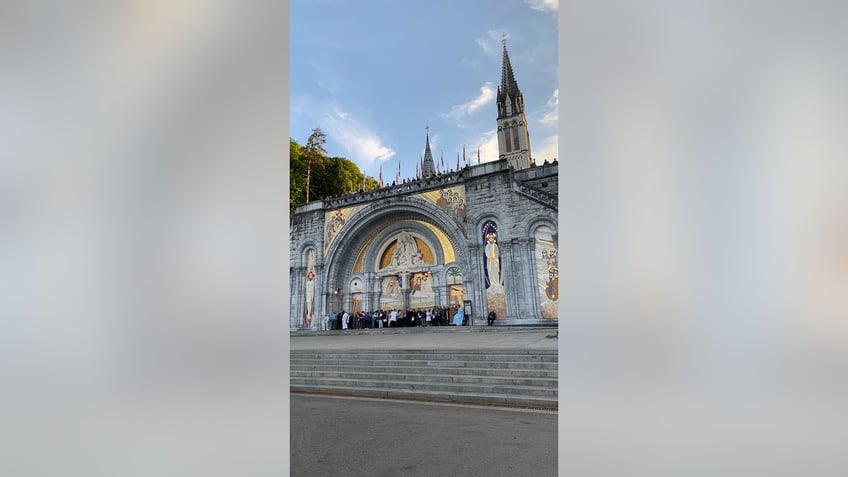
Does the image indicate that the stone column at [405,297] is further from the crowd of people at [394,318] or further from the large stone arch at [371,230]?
the large stone arch at [371,230]

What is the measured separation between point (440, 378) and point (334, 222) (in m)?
17.4

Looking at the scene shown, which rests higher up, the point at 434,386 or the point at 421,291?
the point at 421,291

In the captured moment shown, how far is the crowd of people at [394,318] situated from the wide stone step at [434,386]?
1128 centimetres

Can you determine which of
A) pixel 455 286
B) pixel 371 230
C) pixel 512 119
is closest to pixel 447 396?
pixel 455 286

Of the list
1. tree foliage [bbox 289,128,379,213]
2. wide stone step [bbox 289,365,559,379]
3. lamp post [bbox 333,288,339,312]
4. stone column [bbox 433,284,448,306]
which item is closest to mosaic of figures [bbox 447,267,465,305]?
stone column [bbox 433,284,448,306]

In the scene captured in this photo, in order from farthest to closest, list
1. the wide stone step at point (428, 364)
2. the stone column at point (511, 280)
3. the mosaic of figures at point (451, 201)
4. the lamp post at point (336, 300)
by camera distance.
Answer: the lamp post at point (336, 300) < the mosaic of figures at point (451, 201) < the stone column at point (511, 280) < the wide stone step at point (428, 364)

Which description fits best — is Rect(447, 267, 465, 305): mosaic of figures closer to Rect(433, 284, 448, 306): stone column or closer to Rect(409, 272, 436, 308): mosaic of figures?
Rect(433, 284, 448, 306): stone column

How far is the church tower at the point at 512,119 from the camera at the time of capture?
41.0 m

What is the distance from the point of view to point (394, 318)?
20.8 meters

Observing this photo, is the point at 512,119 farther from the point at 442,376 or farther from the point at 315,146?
the point at 442,376

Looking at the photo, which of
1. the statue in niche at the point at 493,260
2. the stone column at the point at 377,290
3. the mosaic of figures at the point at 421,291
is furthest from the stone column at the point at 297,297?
the statue in niche at the point at 493,260
